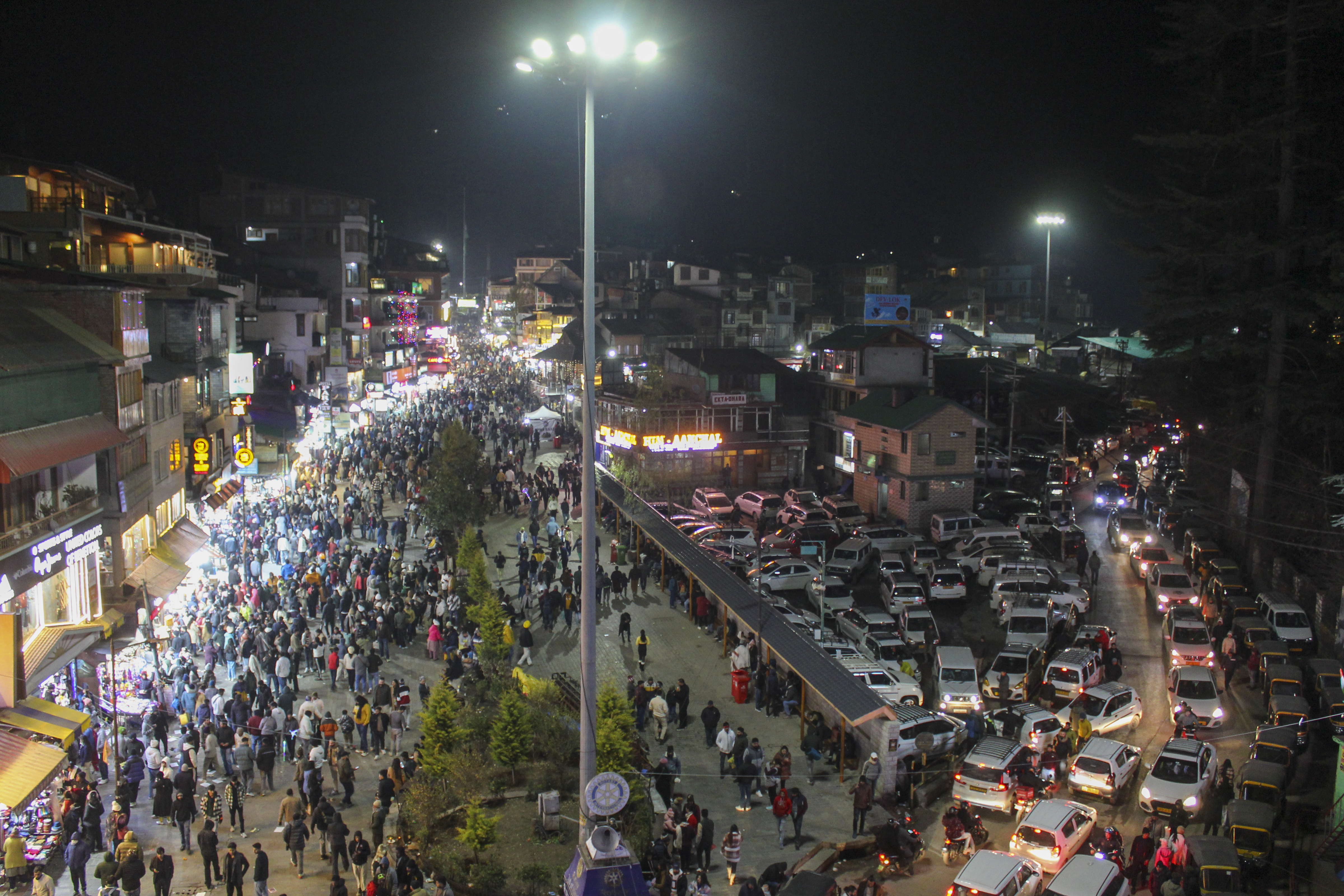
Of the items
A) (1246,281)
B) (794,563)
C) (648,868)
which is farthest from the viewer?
(1246,281)

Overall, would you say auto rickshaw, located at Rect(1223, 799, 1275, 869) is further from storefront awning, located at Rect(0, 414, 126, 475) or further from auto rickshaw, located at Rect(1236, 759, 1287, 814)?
storefront awning, located at Rect(0, 414, 126, 475)

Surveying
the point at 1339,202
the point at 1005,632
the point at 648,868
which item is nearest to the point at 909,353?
the point at 1339,202

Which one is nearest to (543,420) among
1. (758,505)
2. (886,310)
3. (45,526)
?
(758,505)

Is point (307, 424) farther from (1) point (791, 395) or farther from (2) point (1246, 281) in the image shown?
(2) point (1246, 281)

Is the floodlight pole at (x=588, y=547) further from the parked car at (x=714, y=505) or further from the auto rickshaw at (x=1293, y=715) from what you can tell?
the parked car at (x=714, y=505)

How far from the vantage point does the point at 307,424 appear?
42.3 metres

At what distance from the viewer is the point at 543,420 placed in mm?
50156

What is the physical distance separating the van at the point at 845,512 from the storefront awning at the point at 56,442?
22.8 meters

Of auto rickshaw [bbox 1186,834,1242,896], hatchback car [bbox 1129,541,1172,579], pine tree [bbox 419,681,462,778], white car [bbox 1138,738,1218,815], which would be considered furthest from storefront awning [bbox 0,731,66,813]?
hatchback car [bbox 1129,541,1172,579]

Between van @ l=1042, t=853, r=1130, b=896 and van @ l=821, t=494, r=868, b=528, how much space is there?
22007 millimetres

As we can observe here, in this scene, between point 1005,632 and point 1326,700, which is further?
point 1005,632

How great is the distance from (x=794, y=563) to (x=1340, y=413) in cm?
1609

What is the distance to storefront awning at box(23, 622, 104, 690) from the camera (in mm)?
15555

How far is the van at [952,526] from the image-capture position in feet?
110
